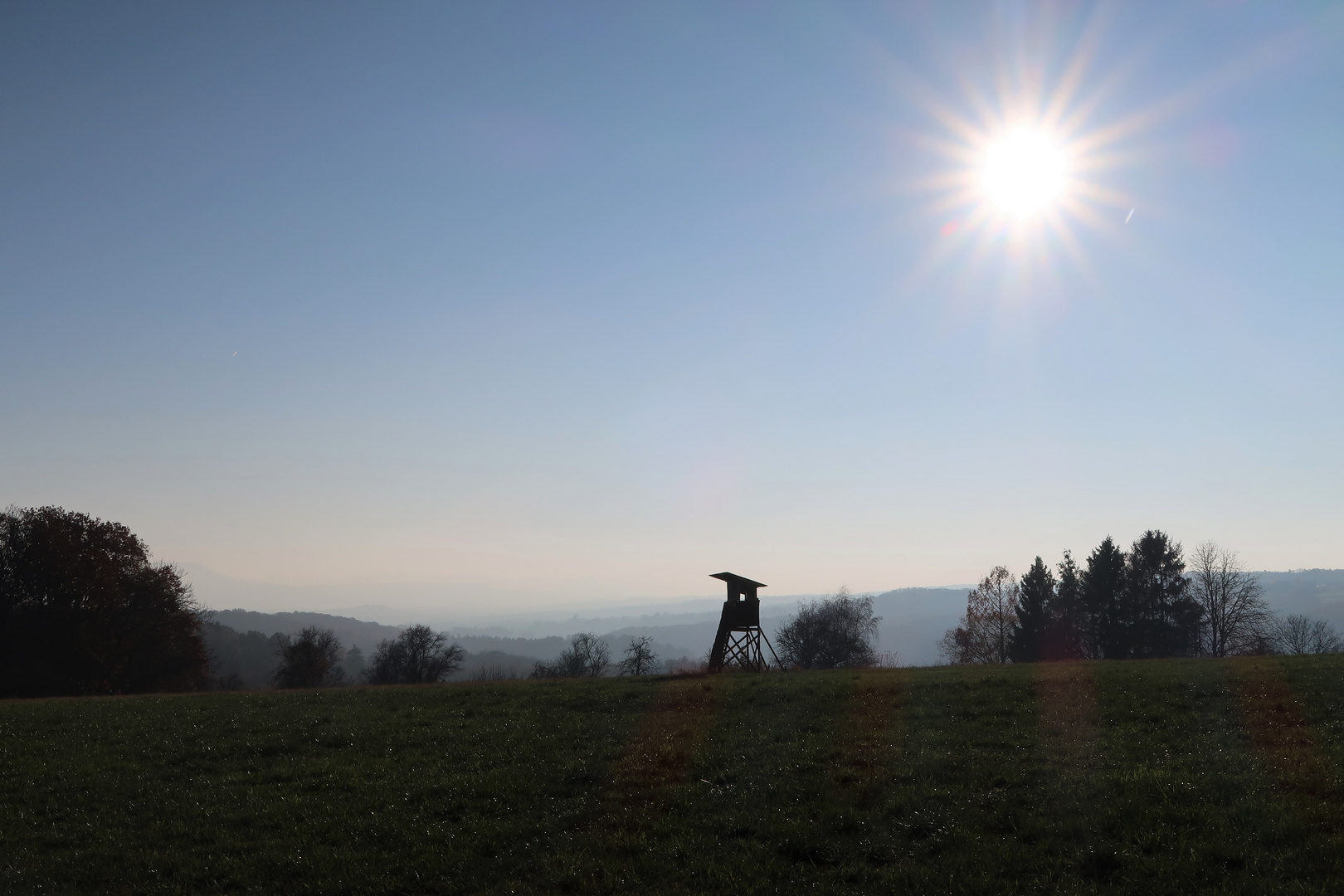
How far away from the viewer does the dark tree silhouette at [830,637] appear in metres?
77.8

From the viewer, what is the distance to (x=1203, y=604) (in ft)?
225

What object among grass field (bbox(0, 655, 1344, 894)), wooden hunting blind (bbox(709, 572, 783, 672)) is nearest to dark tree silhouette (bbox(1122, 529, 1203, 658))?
wooden hunting blind (bbox(709, 572, 783, 672))

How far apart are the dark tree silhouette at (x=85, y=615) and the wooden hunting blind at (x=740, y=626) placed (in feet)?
133

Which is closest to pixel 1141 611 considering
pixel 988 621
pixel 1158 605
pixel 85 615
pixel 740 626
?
pixel 1158 605

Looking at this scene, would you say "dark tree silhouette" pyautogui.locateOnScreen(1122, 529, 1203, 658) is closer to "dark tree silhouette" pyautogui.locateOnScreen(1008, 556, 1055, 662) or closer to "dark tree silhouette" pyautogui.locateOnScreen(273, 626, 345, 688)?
"dark tree silhouette" pyautogui.locateOnScreen(1008, 556, 1055, 662)

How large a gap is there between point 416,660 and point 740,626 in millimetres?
43298

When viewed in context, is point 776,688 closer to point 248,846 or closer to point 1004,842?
point 1004,842

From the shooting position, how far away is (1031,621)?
71438 mm

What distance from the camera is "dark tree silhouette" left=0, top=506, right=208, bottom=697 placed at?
5122cm

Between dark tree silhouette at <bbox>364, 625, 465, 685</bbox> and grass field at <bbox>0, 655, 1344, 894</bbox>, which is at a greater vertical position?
grass field at <bbox>0, 655, 1344, 894</bbox>

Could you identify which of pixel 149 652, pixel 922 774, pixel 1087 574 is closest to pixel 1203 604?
pixel 1087 574

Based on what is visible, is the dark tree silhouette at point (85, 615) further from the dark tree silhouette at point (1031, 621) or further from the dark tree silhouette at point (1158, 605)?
the dark tree silhouette at point (1158, 605)

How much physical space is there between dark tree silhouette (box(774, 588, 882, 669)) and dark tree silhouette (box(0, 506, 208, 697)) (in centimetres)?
5181

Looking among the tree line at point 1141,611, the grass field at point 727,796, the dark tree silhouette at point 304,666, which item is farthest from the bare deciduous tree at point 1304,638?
the dark tree silhouette at point 304,666
